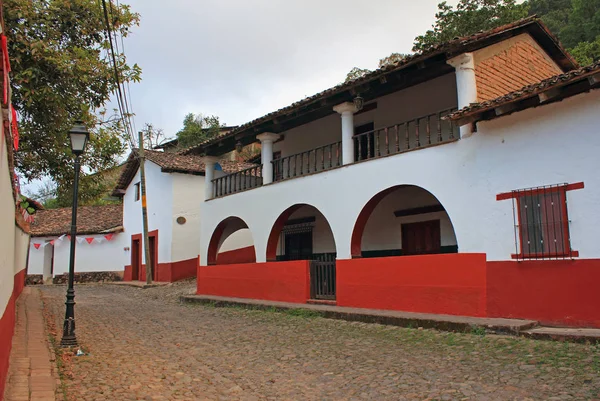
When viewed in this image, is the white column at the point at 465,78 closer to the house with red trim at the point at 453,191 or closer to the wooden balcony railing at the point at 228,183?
the house with red trim at the point at 453,191

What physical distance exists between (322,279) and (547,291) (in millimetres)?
5013

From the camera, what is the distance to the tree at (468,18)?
22.3 meters

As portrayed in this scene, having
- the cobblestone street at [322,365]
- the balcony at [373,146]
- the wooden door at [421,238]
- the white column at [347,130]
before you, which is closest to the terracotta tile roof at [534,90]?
the balcony at [373,146]

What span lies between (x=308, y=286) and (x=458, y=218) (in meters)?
4.20

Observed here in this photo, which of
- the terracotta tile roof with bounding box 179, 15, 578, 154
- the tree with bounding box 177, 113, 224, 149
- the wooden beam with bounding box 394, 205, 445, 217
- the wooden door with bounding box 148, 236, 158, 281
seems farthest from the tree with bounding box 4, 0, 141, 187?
the tree with bounding box 177, 113, 224, 149

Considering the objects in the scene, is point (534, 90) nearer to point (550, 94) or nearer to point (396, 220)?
point (550, 94)

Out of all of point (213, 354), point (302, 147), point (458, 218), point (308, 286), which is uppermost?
point (302, 147)

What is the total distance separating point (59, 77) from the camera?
30.6 feet

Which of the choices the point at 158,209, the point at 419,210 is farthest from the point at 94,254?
the point at 419,210

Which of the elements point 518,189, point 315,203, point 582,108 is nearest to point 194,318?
point 315,203

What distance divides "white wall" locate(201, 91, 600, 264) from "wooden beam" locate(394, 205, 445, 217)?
174 cm

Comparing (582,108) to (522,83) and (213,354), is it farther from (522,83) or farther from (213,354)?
(213,354)

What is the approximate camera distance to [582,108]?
23.4 feet

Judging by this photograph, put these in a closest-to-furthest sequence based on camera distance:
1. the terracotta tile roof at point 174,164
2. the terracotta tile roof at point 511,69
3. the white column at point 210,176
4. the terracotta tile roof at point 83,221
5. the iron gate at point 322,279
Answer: the terracotta tile roof at point 511,69 → the iron gate at point 322,279 → the white column at point 210,176 → the terracotta tile roof at point 174,164 → the terracotta tile roof at point 83,221
